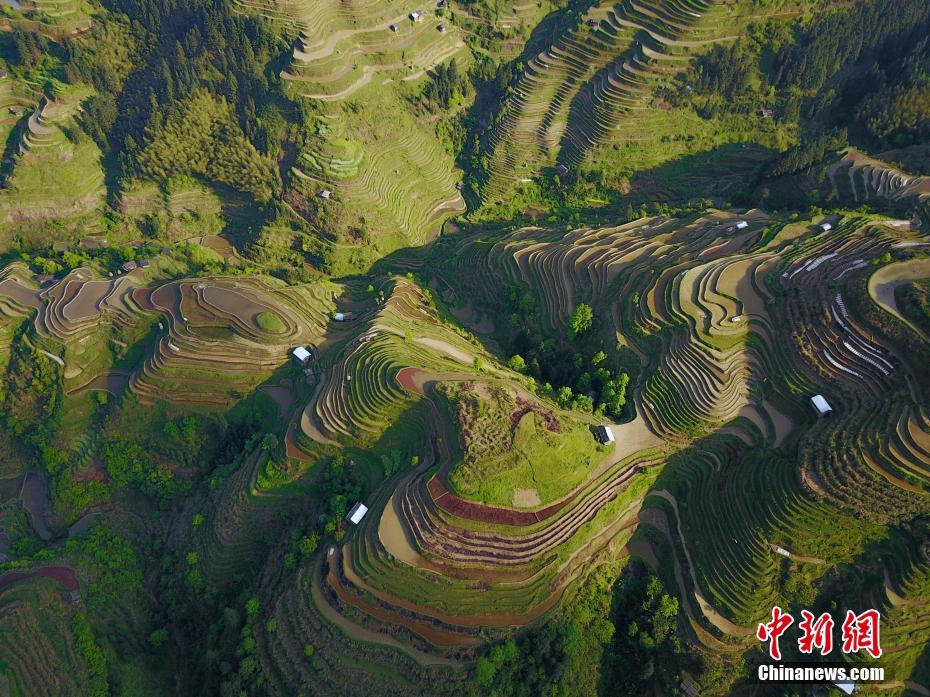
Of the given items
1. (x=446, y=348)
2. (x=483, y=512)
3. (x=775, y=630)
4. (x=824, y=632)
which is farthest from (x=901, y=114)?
(x=483, y=512)

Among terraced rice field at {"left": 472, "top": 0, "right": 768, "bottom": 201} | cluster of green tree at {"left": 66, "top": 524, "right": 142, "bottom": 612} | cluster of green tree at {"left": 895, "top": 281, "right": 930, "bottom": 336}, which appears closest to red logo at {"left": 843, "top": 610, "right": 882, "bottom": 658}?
cluster of green tree at {"left": 895, "top": 281, "right": 930, "bottom": 336}

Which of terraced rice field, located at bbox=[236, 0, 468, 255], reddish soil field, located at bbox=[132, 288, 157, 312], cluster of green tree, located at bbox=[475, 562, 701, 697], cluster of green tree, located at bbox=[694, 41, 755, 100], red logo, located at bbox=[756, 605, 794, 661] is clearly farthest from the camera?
terraced rice field, located at bbox=[236, 0, 468, 255]

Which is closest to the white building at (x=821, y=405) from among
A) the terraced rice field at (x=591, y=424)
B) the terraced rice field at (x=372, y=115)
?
the terraced rice field at (x=591, y=424)

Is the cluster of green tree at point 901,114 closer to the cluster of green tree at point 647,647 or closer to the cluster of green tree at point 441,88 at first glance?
the cluster of green tree at point 441,88

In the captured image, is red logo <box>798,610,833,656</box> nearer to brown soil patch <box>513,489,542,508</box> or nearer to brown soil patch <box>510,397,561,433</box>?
brown soil patch <box>513,489,542,508</box>

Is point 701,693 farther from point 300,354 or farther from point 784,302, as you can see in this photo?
point 300,354

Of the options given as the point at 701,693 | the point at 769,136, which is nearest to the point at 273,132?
the point at 769,136
